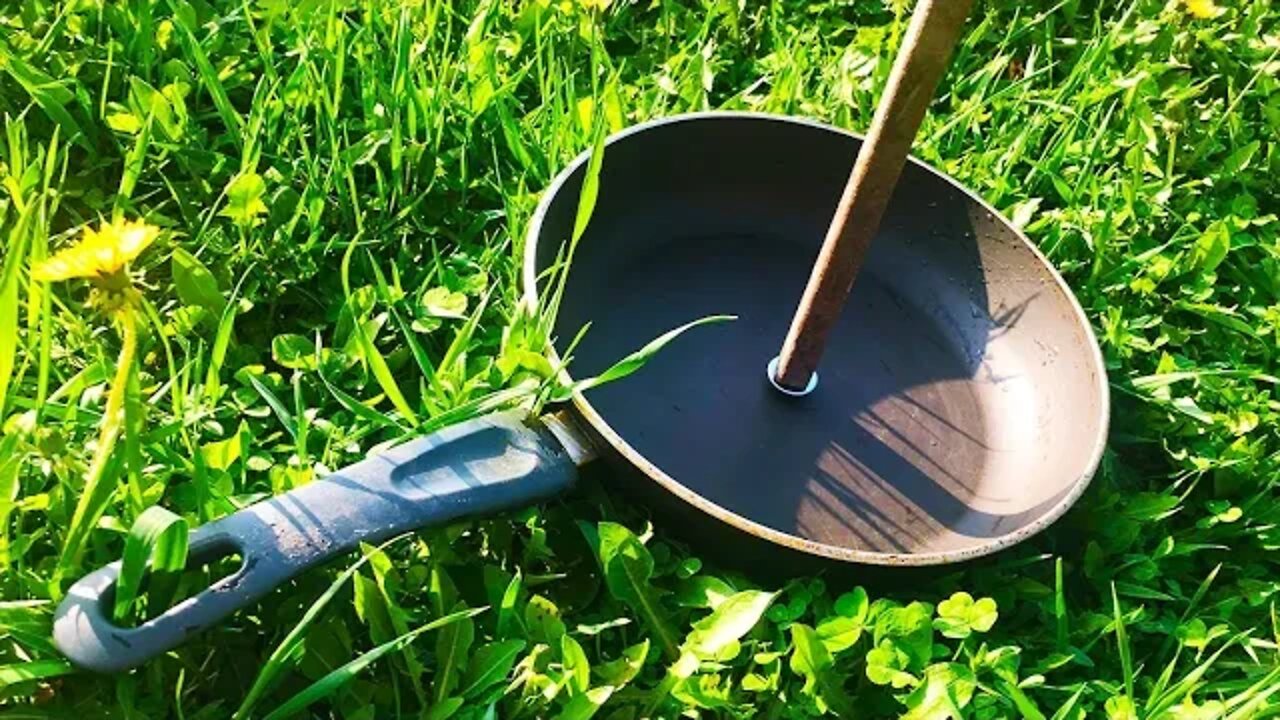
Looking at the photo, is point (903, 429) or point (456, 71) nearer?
point (903, 429)

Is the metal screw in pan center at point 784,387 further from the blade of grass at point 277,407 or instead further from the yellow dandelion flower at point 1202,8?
the yellow dandelion flower at point 1202,8

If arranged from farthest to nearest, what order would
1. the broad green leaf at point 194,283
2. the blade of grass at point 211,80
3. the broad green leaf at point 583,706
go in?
1. the blade of grass at point 211,80
2. the broad green leaf at point 194,283
3. the broad green leaf at point 583,706

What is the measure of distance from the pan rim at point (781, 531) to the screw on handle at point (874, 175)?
18 centimetres

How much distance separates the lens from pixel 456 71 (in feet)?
4.87

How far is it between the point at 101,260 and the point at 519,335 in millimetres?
354

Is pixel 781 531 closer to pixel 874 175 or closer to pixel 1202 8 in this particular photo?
pixel 874 175

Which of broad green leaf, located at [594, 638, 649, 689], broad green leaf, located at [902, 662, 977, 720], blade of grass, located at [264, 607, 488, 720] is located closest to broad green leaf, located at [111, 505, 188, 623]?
blade of grass, located at [264, 607, 488, 720]

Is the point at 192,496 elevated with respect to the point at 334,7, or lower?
lower

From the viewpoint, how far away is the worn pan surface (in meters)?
1.08

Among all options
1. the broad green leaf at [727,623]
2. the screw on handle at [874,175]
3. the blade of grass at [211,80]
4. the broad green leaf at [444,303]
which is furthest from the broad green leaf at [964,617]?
the blade of grass at [211,80]

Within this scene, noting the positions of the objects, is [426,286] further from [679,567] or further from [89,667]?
[89,667]

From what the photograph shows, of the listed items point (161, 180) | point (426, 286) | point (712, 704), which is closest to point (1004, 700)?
point (712, 704)

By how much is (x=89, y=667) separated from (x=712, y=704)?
467mm

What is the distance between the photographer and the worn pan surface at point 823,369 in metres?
1.08
